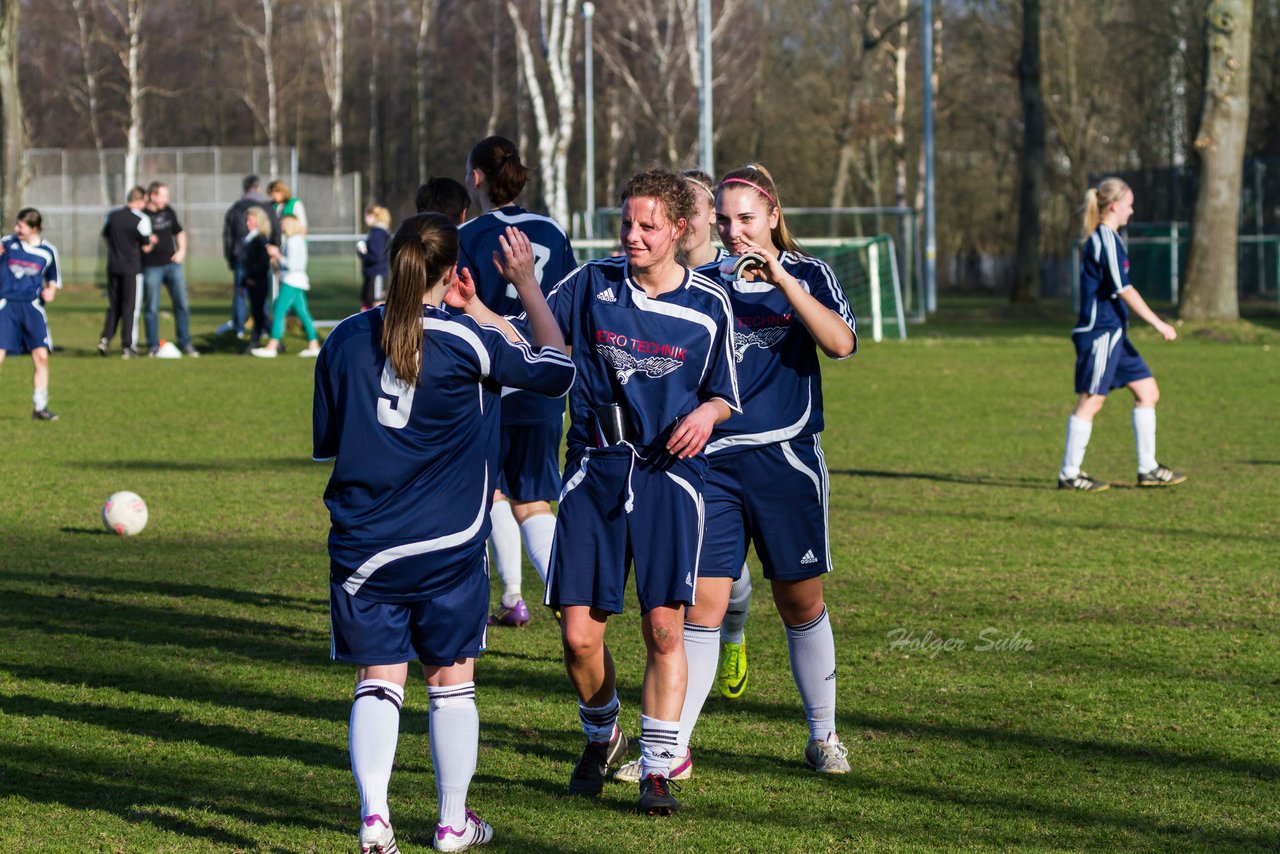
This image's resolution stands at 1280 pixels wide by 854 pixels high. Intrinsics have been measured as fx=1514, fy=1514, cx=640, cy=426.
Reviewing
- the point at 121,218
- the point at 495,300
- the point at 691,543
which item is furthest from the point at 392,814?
the point at 121,218

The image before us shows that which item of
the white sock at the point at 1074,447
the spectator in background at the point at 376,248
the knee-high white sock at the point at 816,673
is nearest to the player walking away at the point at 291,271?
the spectator in background at the point at 376,248

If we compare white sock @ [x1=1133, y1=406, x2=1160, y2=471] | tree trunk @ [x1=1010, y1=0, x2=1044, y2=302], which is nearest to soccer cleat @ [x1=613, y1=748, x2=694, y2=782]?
white sock @ [x1=1133, y1=406, x2=1160, y2=471]

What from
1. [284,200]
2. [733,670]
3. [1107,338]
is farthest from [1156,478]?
[284,200]

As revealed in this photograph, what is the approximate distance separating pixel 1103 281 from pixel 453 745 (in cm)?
739

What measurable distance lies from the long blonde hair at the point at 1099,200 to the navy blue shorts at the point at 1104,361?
712 millimetres

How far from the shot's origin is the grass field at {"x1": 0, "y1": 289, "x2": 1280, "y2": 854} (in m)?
4.37

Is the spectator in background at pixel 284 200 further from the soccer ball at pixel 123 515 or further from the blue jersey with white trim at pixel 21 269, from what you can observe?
the soccer ball at pixel 123 515

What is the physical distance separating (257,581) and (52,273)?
26.5 feet

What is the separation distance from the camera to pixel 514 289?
19.6 feet

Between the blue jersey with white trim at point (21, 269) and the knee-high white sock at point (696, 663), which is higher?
the blue jersey with white trim at point (21, 269)

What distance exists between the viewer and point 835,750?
4.82 meters

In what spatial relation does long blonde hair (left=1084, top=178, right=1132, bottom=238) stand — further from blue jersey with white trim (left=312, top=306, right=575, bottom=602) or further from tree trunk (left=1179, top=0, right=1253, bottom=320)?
tree trunk (left=1179, top=0, right=1253, bottom=320)

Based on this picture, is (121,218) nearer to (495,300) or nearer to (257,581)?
(257,581)

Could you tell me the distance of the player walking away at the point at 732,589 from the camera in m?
4.86
